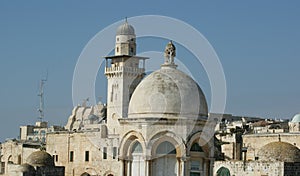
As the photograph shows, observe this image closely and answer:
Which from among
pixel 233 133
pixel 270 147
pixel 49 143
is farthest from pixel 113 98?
pixel 270 147

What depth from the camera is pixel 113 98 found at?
5269cm

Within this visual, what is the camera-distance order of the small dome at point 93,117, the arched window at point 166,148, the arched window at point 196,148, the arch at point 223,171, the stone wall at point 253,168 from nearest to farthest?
the arched window at point 166,148 → the arched window at point 196,148 → the stone wall at point 253,168 → the arch at point 223,171 → the small dome at point 93,117

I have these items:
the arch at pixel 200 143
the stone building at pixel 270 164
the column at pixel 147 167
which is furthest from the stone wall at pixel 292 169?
the column at pixel 147 167

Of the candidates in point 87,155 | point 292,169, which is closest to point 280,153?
point 292,169

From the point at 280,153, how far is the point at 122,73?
84.6 feet

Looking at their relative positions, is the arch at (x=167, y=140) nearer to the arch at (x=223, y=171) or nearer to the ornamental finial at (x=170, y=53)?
the ornamental finial at (x=170, y=53)

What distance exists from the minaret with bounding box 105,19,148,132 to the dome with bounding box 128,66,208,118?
1362 inches

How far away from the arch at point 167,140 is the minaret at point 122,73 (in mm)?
34961

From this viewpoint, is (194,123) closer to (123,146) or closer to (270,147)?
(123,146)

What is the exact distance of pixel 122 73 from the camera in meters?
52.3

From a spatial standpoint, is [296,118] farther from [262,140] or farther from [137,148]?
[137,148]

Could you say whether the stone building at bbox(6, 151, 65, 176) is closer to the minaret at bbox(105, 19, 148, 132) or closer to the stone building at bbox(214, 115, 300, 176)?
the stone building at bbox(214, 115, 300, 176)

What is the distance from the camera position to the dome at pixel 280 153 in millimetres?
27938

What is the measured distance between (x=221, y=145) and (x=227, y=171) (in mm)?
10323
